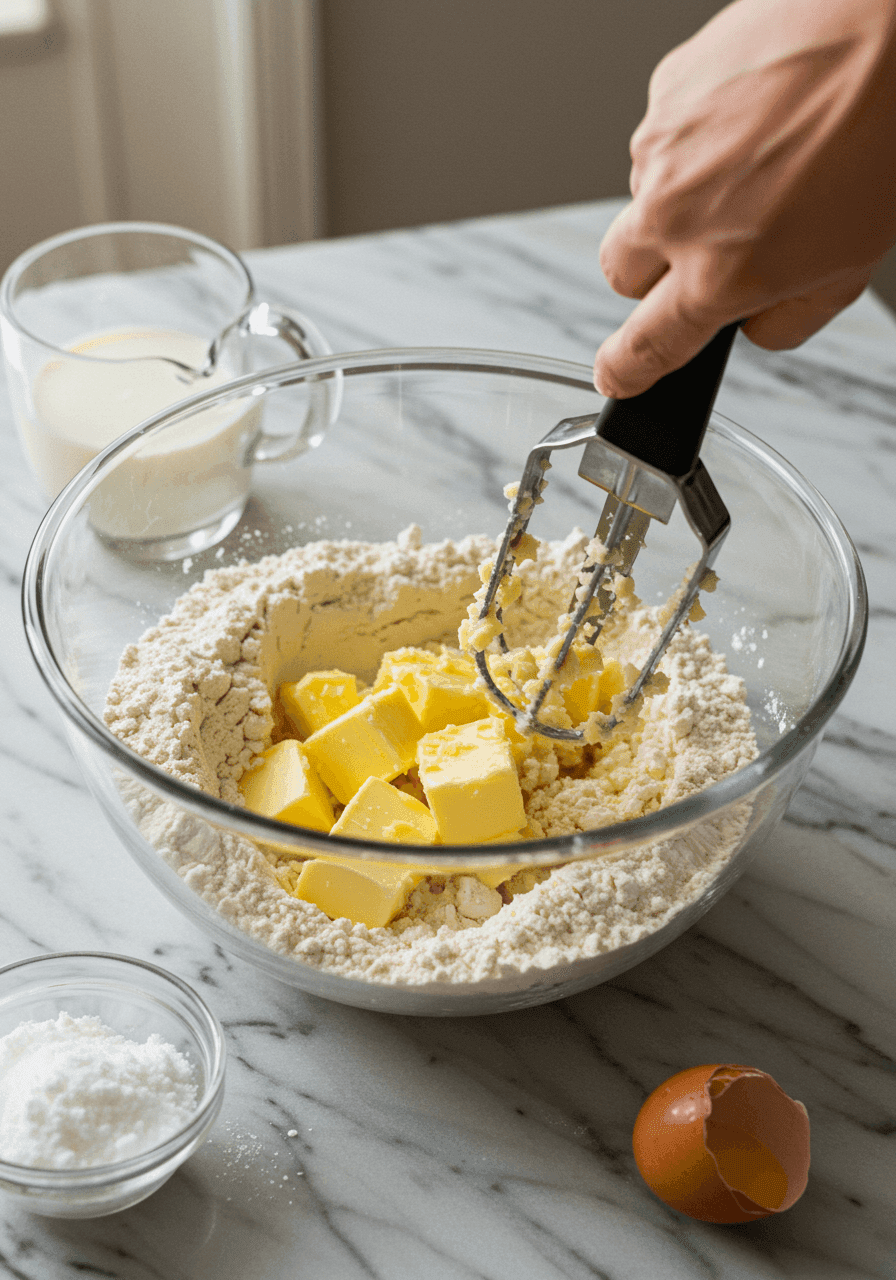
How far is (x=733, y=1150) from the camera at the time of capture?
2.14 ft

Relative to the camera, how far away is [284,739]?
915 millimetres

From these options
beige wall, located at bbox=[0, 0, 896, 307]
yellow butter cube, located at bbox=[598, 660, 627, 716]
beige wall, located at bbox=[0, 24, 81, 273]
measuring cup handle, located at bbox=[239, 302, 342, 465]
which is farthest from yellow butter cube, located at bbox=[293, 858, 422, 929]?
beige wall, located at bbox=[0, 24, 81, 273]

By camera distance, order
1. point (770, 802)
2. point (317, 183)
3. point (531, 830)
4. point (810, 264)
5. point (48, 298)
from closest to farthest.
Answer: point (810, 264) → point (770, 802) → point (531, 830) → point (48, 298) → point (317, 183)

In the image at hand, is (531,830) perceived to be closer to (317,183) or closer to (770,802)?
(770,802)

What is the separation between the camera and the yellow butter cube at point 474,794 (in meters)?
0.77

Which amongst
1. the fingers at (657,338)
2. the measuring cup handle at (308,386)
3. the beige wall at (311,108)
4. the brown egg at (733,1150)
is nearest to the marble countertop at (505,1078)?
the brown egg at (733,1150)

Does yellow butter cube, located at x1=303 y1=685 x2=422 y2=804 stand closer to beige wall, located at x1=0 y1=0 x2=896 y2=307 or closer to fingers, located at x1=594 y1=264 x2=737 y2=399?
fingers, located at x1=594 y1=264 x2=737 y2=399

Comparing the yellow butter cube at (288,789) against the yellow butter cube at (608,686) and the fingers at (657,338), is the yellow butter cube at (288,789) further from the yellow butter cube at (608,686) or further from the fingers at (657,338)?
the fingers at (657,338)

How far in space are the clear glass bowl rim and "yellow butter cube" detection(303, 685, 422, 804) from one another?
189 millimetres

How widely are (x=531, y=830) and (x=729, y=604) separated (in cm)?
30

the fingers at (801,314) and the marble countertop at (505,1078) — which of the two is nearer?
the fingers at (801,314)

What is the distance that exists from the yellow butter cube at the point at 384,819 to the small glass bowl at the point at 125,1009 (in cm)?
15

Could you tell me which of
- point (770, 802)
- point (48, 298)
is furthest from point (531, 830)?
point (48, 298)

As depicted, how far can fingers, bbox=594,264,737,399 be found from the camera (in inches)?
21.5
